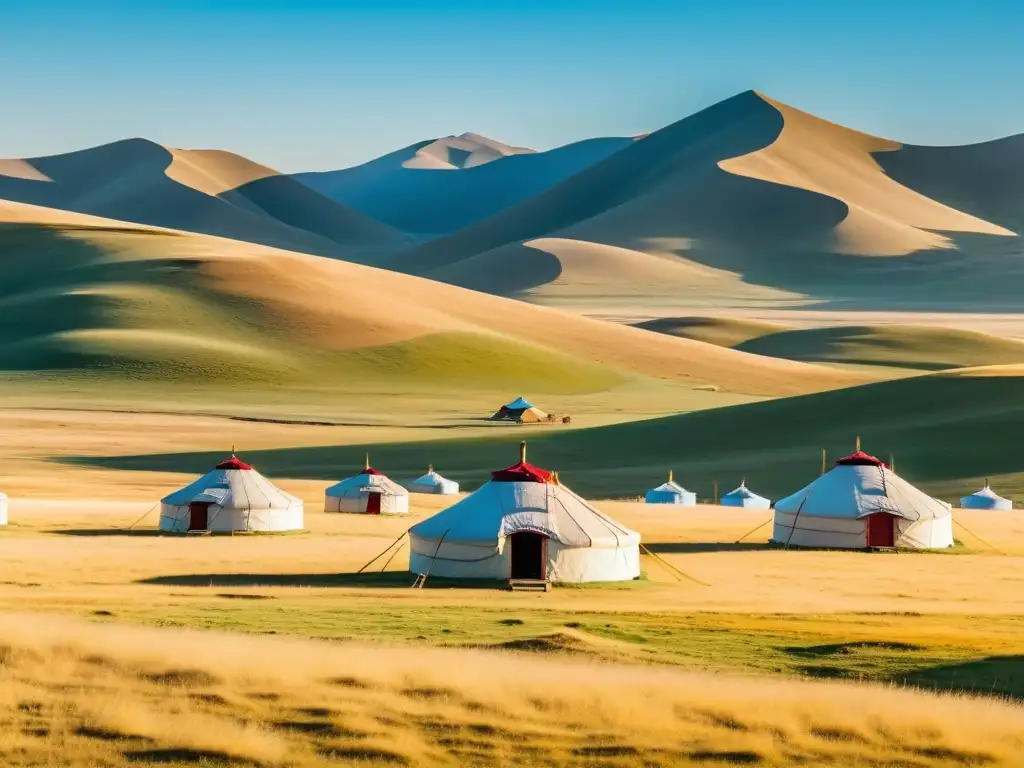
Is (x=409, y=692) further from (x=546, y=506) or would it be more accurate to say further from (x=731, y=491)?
(x=731, y=491)

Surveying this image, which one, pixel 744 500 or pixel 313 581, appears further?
pixel 744 500

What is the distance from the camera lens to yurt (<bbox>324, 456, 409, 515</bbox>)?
170 feet

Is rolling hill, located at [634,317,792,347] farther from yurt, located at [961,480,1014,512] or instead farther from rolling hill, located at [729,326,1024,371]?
yurt, located at [961,480,1014,512]

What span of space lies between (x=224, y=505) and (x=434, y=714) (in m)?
27.8

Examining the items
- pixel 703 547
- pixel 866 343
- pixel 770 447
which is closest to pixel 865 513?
pixel 703 547

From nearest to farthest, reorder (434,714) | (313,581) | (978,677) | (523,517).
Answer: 1. (434,714)
2. (978,677)
3. (313,581)
4. (523,517)

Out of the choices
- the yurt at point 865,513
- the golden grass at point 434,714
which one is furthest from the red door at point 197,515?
the golden grass at point 434,714

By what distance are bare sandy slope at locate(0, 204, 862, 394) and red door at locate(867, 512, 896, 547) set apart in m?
87.6

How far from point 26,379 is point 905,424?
224 ft

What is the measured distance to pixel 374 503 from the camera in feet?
170

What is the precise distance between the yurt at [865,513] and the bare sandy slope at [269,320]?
86824mm

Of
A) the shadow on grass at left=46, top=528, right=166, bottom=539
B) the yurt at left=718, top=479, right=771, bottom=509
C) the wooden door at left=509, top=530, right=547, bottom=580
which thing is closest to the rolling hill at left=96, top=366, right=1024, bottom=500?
the yurt at left=718, top=479, right=771, bottom=509

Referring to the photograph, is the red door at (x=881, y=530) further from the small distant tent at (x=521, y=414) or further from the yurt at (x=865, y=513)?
the small distant tent at (x=521, y=414)

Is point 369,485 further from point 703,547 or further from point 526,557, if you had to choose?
point 526,557
